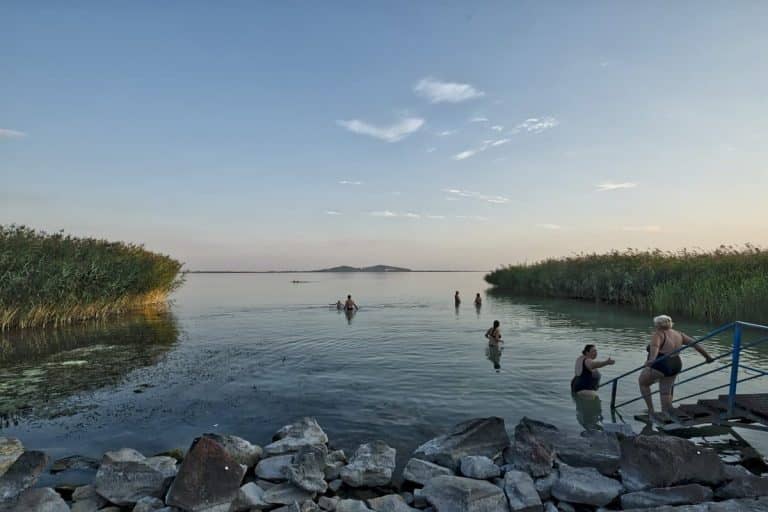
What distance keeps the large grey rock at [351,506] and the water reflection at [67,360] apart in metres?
9.83

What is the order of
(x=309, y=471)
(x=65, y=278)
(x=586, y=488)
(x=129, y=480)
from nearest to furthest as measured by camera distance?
(x=586, y=488)
(x=129, y=480)
(x=309, y=471)
(x=65, y=278)

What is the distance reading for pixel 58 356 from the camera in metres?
20.2

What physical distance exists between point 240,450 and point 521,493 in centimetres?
534

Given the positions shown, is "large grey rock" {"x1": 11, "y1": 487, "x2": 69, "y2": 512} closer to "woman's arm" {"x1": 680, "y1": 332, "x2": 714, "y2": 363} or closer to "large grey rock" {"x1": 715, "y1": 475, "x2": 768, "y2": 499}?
"large grey rock" {"x1": 715, "y1": 475, "x2": 768, "y2": 499}

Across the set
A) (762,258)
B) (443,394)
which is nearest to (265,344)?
(443,394)

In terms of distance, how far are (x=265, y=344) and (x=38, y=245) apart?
19.3 metres

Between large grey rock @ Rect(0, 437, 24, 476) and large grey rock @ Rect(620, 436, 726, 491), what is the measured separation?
11517 mm

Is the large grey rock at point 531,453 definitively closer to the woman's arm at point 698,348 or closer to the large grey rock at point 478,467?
the large grey rock at point 478,467

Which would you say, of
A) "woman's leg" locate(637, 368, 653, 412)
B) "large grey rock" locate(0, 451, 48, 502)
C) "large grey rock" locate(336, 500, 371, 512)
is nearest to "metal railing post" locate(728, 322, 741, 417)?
"woman's leg" locate(637, 368, 653, 412)

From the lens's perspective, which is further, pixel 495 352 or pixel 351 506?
pixel 495 352

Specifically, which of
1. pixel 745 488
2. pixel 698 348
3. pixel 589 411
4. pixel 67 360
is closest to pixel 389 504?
pixel 745 488

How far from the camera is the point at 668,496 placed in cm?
693

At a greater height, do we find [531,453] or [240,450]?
[531,453]

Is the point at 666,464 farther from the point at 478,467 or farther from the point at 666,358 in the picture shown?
the point at 666,358
